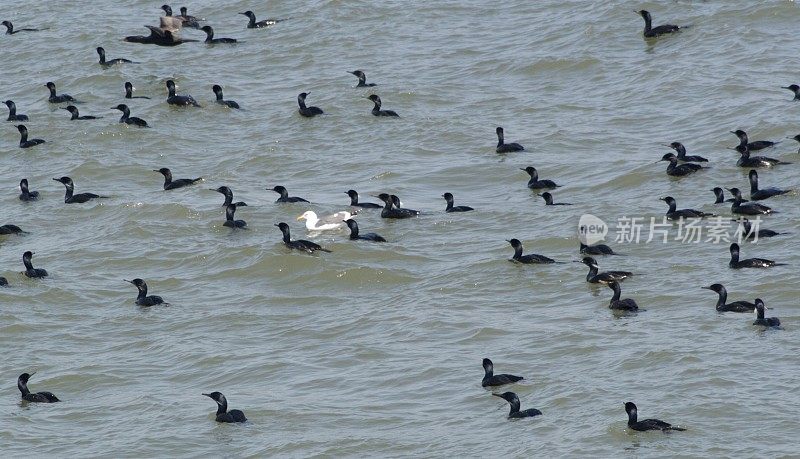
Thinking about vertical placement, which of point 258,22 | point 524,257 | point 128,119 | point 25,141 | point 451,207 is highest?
point 258,22

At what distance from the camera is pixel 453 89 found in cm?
3322

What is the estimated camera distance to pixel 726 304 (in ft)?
Answer: 67.4

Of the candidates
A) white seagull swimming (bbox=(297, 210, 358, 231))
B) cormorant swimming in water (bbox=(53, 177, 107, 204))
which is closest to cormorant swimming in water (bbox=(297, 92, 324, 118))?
cormorant swimming in water (bbox=(53, 177, 107, 204))

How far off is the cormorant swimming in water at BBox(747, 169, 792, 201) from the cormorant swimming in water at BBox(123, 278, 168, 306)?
365 inches

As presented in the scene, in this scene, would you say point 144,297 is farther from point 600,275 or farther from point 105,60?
point 105,60

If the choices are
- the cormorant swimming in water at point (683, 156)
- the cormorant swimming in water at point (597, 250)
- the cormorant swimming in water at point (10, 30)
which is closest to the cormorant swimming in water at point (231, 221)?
the cormorant swimming in water at point (597, 250)

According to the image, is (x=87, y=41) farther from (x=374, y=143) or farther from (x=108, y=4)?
(x=374, y=143)

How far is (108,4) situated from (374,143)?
14911 mm

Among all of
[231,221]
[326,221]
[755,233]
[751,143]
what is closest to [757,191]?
[755,233]

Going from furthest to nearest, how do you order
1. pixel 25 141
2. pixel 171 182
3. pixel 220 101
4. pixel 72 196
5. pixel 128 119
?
pixel 220 101 → pixel 128 119 → pixel 25 141 → pixel 171 182 → pixel 72 196

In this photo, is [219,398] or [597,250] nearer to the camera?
[219,398]

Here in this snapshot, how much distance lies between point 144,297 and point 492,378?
21.4ft

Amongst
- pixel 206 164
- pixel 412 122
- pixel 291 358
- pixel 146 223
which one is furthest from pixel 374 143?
pixel 291 358

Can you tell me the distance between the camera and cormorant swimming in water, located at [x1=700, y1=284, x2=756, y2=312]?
2019 cm
